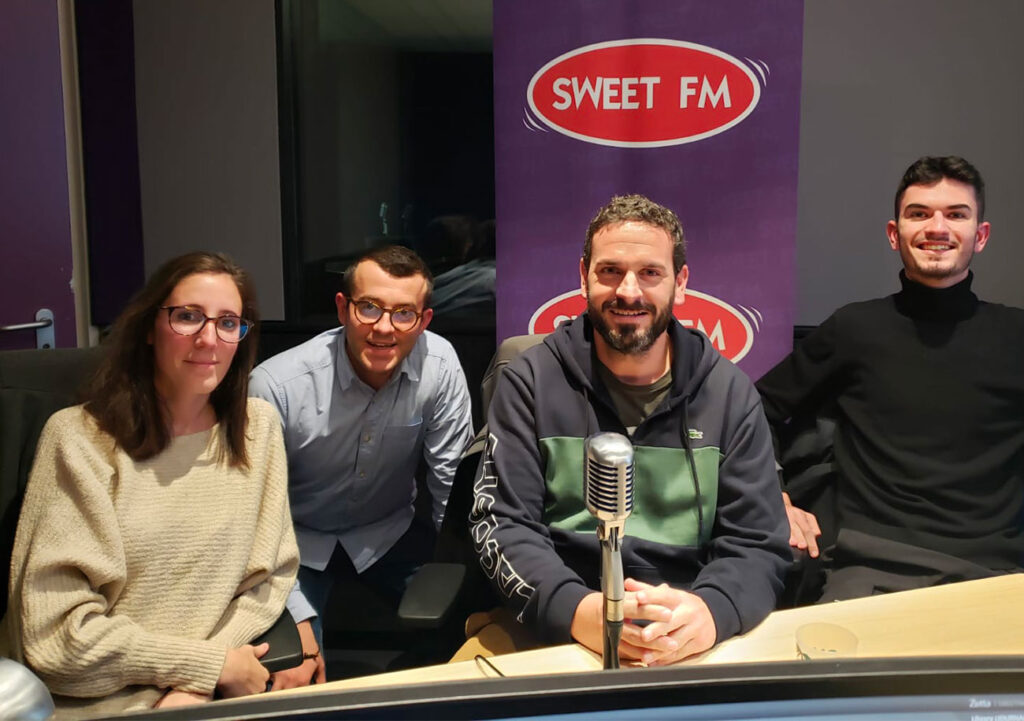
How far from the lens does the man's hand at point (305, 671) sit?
5.38 feet

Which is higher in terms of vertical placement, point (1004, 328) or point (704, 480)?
point (1004, 328)

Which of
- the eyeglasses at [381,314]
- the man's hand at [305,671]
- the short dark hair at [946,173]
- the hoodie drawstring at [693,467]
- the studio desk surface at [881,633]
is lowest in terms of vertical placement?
the man's hand at [305,671]

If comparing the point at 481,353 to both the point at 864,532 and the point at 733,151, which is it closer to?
the point at 733,151

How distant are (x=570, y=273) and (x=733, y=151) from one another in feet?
2.11

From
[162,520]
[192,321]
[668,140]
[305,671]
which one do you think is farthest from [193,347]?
[668,140]

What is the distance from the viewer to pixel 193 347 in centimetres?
155

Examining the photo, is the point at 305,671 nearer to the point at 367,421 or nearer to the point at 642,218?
the point at 367,421

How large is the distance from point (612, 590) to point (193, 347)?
1021 mm

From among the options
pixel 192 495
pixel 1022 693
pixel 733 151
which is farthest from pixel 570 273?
pixel 1022 693

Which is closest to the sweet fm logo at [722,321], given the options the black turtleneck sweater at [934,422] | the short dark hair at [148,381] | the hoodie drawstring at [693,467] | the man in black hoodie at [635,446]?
the black turtleneck sweater at [934,422]

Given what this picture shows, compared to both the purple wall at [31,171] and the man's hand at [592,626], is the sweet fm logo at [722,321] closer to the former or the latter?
the man's hand at [592,626]

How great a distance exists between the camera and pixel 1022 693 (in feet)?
1.81

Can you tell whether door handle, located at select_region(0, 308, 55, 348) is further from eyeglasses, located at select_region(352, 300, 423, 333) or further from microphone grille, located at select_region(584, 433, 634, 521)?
microphone grille, located at select_region(584, 433, 634, 521)

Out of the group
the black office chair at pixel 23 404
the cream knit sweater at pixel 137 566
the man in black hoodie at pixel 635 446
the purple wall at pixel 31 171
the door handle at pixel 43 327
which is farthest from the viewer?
the door handle at pixel 43 327
